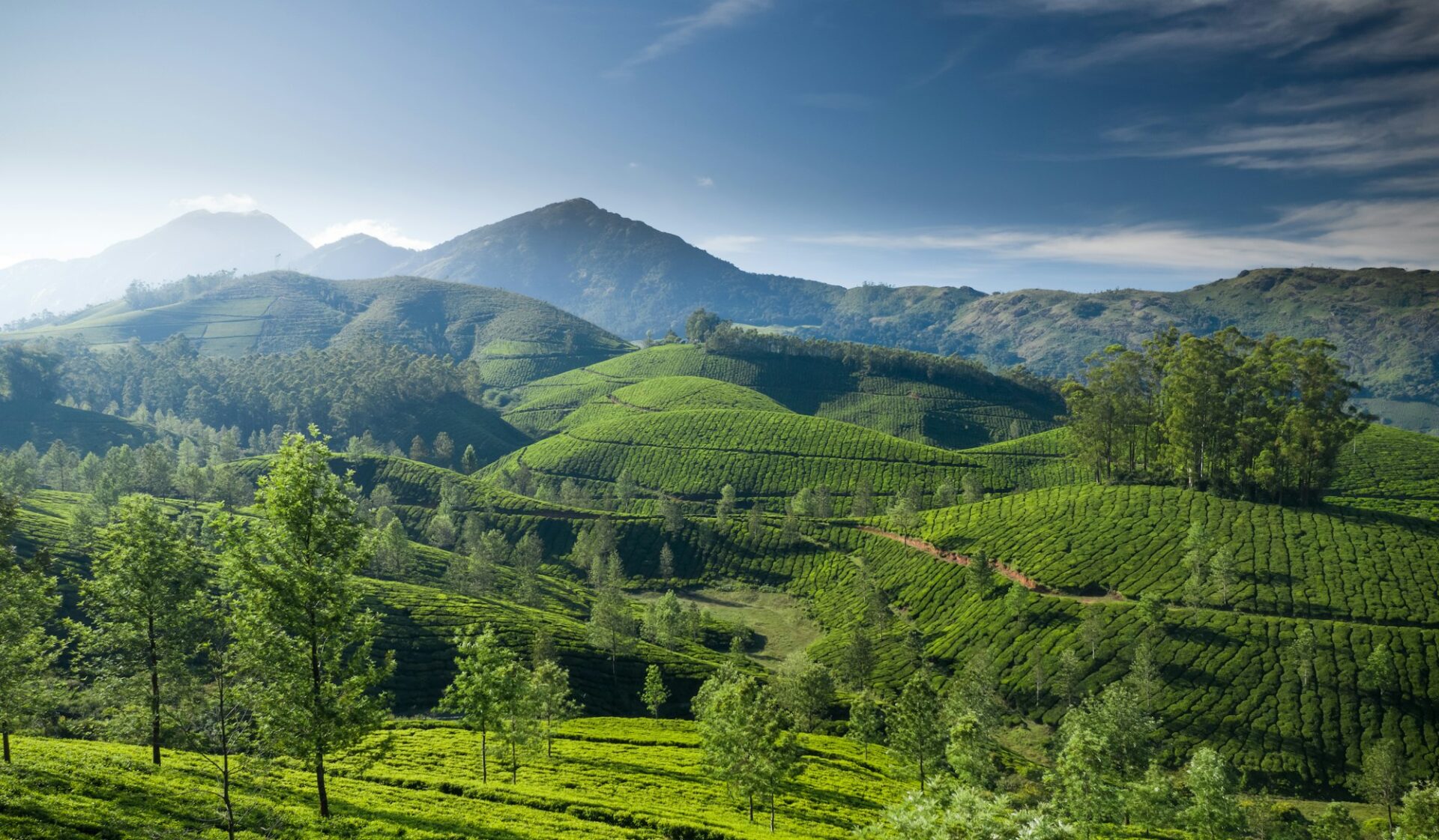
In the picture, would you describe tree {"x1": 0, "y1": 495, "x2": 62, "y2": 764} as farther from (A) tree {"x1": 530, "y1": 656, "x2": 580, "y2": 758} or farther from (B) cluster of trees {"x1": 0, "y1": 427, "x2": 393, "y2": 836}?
(A) tree {"x1": 530, "y1": 656, "x2": 580, "y2": 758}

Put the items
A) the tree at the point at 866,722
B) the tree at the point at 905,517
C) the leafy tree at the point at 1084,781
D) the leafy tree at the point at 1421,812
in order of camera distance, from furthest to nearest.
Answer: the tree at the point at 905,517 < the tree at the point at 866,722 < the leafy tree at the point at 1421,812 < the leafy tree at the point at 1084,781

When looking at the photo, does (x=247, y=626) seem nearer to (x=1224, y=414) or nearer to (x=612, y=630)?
(x=612, y=630)

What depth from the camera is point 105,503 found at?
147125 millimetres

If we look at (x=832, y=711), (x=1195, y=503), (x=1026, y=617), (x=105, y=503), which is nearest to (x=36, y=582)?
(x=832, y=711)

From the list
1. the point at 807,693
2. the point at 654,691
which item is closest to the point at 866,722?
the point at 807,693

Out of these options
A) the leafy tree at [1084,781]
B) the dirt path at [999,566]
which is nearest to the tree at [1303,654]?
the dirt path at [999,566]

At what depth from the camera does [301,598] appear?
2689cm

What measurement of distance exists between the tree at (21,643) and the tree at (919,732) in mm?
66753

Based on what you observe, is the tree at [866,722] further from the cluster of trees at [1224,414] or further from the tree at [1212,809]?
the cluster of trees at [1224,414]

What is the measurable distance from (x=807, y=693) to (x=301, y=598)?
85.8 m

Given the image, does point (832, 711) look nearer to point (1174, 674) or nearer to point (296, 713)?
point (1174, 674)

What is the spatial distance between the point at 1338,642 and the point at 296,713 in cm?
14006

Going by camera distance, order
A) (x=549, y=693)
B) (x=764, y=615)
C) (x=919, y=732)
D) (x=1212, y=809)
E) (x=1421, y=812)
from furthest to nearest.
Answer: (x=764, y=615), (x=549, y=693), (x=919, y=732), (x=1212, y=809), (x=1421, y=812)

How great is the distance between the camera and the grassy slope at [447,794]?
91.2 ft
